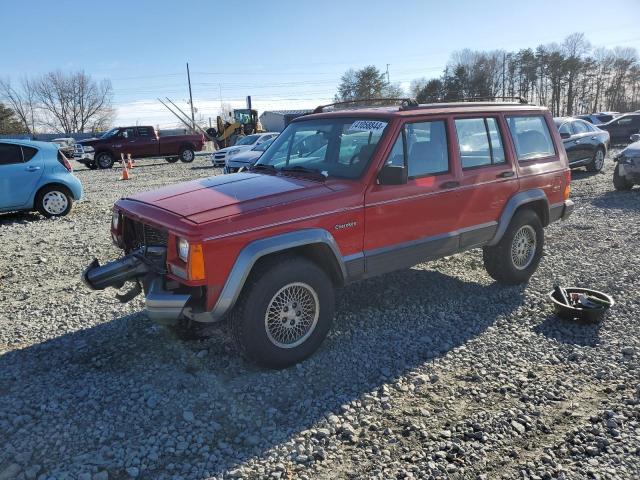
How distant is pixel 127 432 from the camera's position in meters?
3.16

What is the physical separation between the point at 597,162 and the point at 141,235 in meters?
15.0

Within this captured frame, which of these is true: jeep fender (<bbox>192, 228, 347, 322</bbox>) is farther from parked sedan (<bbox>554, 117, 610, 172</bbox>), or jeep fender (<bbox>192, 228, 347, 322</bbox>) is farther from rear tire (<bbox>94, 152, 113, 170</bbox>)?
rear tire (<bbox>94, 152, 113, 170</bbox>)

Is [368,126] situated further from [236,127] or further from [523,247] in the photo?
[236,127]

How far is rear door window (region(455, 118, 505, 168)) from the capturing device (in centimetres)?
487

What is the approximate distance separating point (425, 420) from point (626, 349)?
2.06m

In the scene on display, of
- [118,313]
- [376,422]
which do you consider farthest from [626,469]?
[118,313]

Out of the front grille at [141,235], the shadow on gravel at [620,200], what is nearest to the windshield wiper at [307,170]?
the front grille at [141,235]

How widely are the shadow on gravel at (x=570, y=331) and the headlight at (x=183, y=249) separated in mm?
3198

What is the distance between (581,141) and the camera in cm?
1434

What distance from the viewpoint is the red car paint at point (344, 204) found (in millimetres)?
3479

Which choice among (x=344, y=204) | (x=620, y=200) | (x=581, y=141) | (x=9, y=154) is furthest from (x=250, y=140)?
(x=344, y=204)

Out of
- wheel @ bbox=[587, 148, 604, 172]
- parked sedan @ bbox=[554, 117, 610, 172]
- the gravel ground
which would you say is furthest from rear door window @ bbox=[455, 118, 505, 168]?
wheel @ bbox=[587, 148, 604, 172]

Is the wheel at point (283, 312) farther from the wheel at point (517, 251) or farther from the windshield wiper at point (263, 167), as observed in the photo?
the wheel at point (517, 251)

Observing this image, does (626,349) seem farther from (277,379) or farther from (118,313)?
(118,313)
